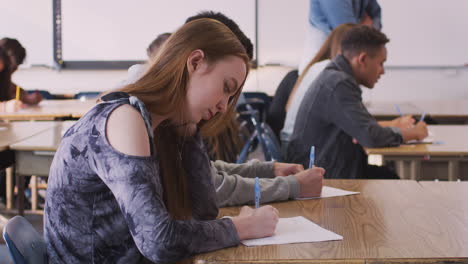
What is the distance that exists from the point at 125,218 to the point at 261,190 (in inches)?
23.3

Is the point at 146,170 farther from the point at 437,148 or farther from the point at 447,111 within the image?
the point at 447,111

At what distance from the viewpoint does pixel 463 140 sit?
3.08 metres

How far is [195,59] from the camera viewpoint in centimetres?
139

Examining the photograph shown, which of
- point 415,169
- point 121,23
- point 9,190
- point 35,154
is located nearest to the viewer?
point 415,169

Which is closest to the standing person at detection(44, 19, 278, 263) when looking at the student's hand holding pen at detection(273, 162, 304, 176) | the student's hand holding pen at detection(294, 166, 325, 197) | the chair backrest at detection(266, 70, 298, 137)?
the student's hand holding pen at detection(294, 166, 325, 197)

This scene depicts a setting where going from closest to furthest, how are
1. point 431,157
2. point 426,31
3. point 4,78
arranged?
point 431,157, point 4,78, point 426,31

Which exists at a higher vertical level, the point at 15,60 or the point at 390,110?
the point at 15,60

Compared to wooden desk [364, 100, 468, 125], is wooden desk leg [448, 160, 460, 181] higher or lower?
lower

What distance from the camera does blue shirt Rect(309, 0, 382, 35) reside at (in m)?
4.18

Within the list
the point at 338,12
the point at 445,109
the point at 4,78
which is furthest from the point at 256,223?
the point at 4,78

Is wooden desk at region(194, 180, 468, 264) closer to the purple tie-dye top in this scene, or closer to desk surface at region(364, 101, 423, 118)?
the purple tie-dye top

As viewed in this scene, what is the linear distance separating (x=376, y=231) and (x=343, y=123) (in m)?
1.57

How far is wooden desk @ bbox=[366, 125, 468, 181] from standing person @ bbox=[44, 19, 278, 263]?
149 cm

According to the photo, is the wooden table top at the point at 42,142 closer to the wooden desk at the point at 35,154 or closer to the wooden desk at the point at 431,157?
the wooden desk at the point at 35,154
